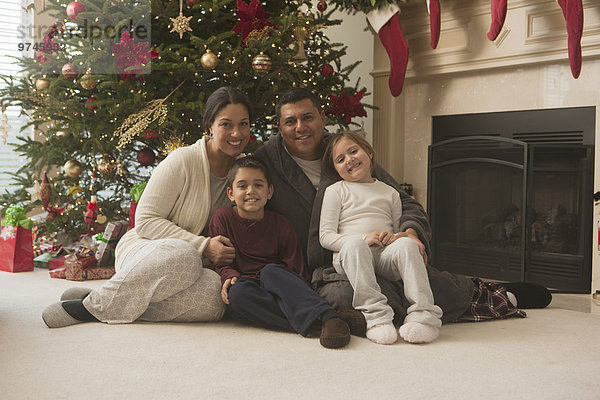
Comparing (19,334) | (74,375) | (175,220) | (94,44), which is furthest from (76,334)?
(94,44)

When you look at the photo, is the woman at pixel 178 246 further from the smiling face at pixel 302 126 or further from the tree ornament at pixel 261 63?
the tree ornament at pixel 261 63

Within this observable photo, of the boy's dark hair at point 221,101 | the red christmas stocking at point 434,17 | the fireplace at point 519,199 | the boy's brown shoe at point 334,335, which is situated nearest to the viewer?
the boy's brown shoe at point 334,335

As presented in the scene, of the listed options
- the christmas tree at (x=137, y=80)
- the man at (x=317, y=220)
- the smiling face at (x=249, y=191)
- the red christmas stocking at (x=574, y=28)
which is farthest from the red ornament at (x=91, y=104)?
the red christmas stocking at (x=574, y=28)

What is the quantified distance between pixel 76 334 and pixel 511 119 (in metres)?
2.47

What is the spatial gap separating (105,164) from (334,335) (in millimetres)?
1972

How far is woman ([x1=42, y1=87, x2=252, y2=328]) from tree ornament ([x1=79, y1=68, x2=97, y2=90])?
0.92 m

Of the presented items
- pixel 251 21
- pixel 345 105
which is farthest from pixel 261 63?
pixel 345 105

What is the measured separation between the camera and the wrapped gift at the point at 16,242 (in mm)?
3223

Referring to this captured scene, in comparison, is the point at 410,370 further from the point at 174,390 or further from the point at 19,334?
the point at 19,334

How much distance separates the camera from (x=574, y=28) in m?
2.71

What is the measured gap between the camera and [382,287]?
6.67 ft

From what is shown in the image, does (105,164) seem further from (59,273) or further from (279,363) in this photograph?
(279,363)

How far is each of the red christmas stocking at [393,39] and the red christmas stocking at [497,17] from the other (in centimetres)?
59

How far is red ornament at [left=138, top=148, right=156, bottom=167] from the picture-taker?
326 centimetres
